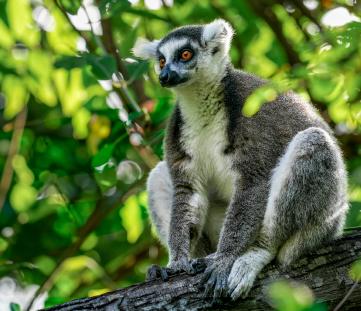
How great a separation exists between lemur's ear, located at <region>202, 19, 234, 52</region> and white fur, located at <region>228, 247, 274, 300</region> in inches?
81.5

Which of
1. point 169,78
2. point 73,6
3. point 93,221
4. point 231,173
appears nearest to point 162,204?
point 231,173

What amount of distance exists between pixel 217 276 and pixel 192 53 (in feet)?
7.16

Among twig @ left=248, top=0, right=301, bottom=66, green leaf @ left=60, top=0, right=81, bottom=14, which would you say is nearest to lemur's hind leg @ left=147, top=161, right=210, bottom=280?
green leaf @ left=60, top=0, right=81, bottom=14

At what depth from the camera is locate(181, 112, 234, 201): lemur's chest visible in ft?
18.9

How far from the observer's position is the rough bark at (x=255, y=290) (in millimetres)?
4848

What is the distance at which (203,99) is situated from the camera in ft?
20.2

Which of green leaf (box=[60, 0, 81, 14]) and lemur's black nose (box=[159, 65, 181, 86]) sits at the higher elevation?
green leaf (box=[60, 0, 81, 14])

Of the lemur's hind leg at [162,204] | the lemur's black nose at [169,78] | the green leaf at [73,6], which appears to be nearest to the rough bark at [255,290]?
the lemur's hind leg at [162,204]

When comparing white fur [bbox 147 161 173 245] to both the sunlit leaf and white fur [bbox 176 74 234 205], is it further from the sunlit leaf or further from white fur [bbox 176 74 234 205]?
the sunlit leaf

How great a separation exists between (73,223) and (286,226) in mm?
3590

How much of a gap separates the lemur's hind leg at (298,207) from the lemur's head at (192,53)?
1.27 metres

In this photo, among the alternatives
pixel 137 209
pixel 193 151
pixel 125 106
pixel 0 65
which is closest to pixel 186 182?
pixel 193 151

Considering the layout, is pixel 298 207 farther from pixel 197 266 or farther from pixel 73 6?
pixel 73 6

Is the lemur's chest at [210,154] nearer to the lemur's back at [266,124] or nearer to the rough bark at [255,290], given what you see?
the lemur's back at [266,124]
